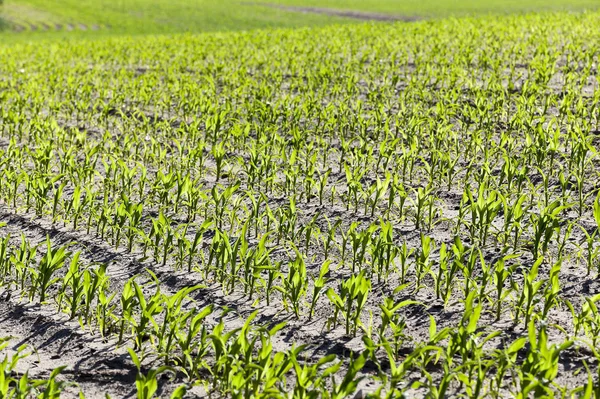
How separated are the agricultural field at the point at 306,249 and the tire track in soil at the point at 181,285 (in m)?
0.01

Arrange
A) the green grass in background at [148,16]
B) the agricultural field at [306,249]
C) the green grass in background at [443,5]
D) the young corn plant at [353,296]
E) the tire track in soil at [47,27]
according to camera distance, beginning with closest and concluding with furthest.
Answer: the agricultural field at [306,249] < the young corn plant at [353,296] < the tire track in soil at [47,27] < the green grass in background at [148,16] < the green grass in background at [443,5]

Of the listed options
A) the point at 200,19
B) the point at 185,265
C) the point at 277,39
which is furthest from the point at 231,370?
the point at 200,19

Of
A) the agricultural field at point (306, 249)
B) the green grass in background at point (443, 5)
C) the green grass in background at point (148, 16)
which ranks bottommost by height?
the green grass in background at point (148, 16)

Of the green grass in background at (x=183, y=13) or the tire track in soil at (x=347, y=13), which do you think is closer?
the green grass in background at (x=183, y=13)

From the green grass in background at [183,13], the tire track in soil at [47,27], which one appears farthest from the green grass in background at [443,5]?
the tire track in soil at [47,27]

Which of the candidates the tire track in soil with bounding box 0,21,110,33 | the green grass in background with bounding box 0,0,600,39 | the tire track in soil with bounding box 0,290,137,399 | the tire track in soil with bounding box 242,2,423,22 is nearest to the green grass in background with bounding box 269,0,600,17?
the green grass in background with bounding box 0,0,600,39

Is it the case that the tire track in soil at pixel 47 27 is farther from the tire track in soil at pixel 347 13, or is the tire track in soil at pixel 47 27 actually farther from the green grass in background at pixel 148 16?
the tire track in soil at pixel 347 13

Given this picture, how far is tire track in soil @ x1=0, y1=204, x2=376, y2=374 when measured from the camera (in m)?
3.76

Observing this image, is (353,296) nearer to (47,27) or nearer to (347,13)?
(47,27)

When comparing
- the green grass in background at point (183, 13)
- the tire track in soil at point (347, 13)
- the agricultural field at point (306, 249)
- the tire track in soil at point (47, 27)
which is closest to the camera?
the agricultural field at point (306, 249)

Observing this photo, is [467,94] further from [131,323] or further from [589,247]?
[131,323]

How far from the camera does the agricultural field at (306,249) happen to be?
3.33 m

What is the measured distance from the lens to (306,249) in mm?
4801

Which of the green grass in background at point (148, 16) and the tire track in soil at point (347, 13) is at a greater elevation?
the tire track in soil at point (347, 13)
